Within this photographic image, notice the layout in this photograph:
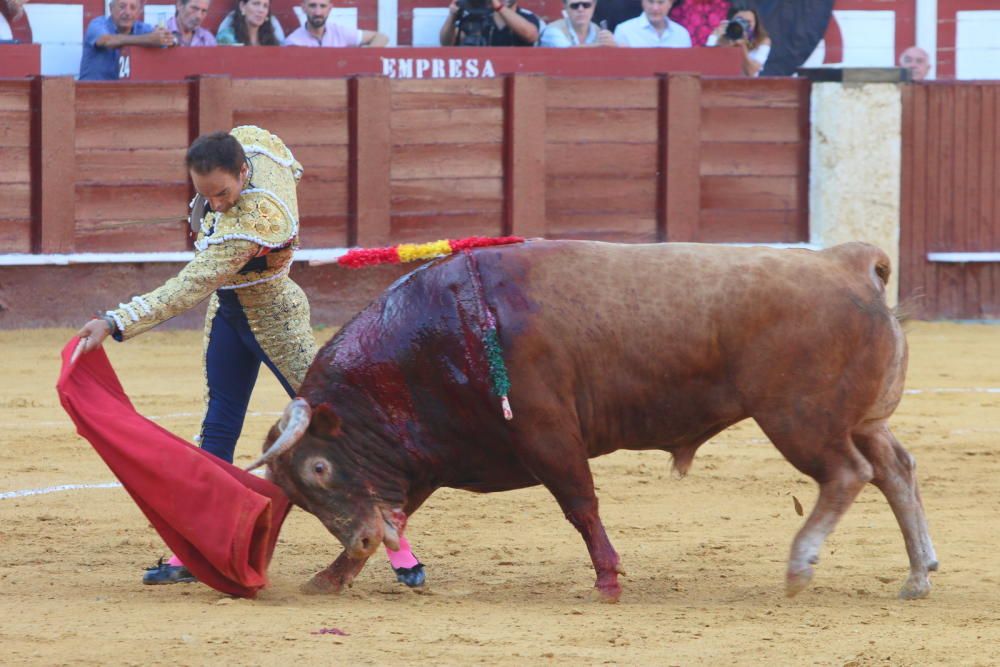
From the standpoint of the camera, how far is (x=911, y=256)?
35.5 feet

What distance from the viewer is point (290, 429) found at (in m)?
4.30

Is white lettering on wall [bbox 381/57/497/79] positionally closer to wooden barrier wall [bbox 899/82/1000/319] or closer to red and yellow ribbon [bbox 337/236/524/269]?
wooden barrier wall [bbox 899/82/1000/319]

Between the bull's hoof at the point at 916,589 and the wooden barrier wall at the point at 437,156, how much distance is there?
18.7 ft

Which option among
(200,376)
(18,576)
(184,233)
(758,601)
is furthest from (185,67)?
(758,601)

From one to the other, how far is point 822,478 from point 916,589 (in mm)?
380

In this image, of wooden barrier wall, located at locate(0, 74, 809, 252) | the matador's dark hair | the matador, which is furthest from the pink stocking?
wooden barrier wall, located at locate(0, 74, 809, 252)

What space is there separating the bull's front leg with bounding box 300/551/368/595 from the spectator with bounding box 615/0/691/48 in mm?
6681

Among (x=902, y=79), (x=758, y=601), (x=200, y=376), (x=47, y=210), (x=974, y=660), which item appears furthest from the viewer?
(x=902, y=79)

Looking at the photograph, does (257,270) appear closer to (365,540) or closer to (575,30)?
(365,540)

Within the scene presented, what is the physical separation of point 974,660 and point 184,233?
21.8 ft

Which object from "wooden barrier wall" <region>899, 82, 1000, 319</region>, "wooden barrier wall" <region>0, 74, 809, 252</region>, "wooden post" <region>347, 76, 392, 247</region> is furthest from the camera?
"wooden barrier wall" <region>899, 82, 1000, 319</region>

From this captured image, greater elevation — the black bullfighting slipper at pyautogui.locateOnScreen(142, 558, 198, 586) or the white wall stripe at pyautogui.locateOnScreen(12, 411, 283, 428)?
the white wall stripe at pyautogui.locateOnScreen(12, 411, 283, 428)

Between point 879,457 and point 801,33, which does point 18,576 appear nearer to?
point 879,457

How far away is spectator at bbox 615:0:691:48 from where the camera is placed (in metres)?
10.6
